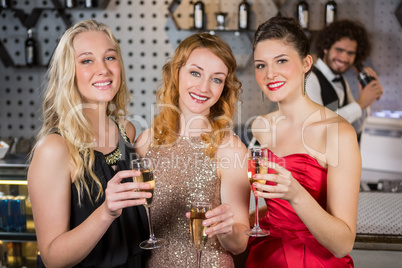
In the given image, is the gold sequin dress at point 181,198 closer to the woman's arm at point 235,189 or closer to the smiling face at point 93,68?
the woman's arm at point 235,189

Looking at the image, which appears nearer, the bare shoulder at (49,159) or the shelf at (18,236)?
the bare shoulder at (49,159)

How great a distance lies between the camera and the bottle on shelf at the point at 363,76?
4.66 meters

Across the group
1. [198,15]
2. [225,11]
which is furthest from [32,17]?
[225,11]

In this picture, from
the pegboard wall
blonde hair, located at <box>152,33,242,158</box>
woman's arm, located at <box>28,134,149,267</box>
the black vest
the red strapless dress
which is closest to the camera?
woman's arm, located at <box>28,134,149,267</box>

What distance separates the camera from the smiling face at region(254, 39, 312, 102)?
1.97 metres

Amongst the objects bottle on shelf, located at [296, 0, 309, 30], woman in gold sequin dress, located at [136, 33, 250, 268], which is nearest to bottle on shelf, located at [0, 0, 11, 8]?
bottle on shelf, located at [296, 0, 309, 30]

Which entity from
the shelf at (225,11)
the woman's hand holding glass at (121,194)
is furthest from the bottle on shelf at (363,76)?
the woman's hand holding glass at (121,194)

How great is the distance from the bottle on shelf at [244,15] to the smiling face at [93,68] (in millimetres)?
2702

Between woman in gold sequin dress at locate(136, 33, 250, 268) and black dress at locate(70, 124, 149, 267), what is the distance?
11cm

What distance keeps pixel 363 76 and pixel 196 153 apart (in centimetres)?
324

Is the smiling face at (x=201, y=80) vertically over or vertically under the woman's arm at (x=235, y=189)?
over

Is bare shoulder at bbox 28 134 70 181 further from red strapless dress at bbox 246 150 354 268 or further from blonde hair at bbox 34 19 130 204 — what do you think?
red strapless dress at bbox 246 150 354 268

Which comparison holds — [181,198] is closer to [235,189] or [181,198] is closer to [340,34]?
[235,189]

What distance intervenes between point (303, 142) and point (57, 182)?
1.11m
